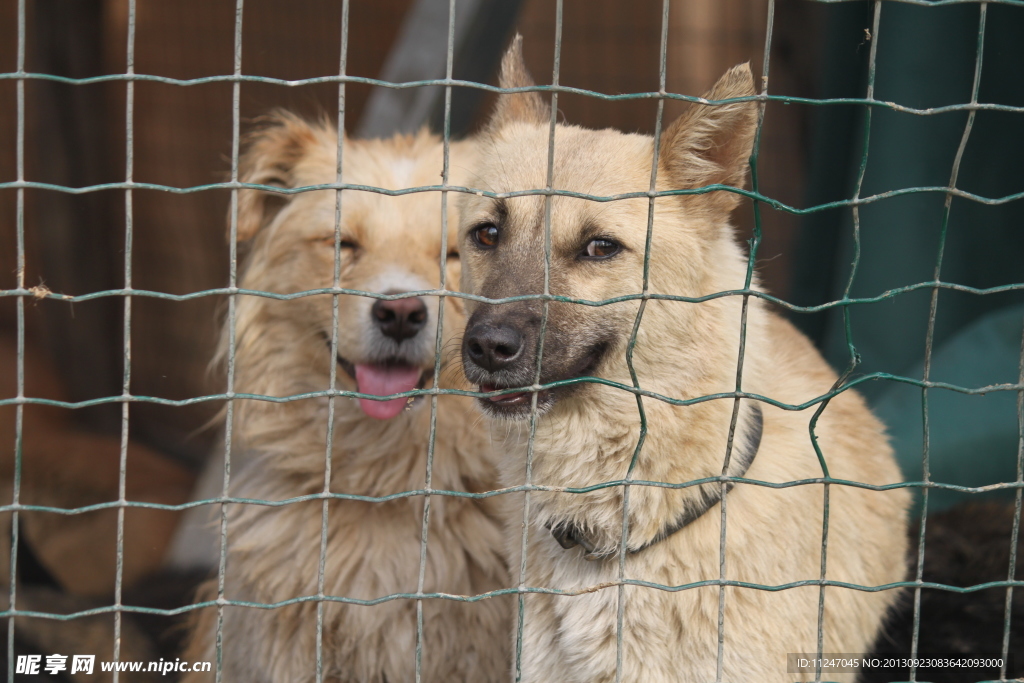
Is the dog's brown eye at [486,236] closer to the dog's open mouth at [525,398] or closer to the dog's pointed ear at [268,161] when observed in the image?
the dog's open mouth at [525,398]

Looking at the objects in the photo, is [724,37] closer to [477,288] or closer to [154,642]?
[477,288]

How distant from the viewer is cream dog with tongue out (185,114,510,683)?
276cm

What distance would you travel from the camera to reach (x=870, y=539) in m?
2.57

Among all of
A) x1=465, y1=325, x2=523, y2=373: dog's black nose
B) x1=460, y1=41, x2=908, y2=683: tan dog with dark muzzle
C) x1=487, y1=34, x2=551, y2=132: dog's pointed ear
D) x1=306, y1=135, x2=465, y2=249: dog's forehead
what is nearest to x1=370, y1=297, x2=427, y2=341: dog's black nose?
x1=306, y1=135, x2=465, y2=249: dog's forehead

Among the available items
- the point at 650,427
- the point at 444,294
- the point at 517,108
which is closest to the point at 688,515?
the point at 650,427

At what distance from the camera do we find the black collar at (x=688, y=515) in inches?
83.2

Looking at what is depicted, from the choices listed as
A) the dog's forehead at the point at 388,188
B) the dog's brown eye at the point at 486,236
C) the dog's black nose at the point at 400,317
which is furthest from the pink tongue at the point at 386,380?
the dog's brown eye at the point at 486,236

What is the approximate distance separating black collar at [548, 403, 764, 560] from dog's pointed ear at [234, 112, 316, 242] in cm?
164

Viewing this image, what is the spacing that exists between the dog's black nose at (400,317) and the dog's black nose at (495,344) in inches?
27.7

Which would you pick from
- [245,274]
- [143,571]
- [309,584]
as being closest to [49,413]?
[143,571]

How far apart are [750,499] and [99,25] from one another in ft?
17.6

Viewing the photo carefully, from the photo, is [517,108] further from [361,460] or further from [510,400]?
[361,460]

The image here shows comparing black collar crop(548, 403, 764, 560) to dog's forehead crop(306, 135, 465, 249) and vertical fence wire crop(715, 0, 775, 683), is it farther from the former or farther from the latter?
dog's forehead crop(306, 135, 465, 249)

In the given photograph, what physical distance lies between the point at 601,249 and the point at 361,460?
120 cm
